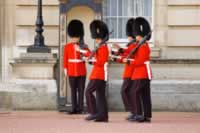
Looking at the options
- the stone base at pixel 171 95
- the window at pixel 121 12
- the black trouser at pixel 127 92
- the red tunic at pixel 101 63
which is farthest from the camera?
the window at pixel 121 12

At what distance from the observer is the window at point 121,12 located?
16016mm

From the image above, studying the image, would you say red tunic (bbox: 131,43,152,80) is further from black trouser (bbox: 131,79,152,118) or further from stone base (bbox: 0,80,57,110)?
stone base (bbox: 0,80,57,110)

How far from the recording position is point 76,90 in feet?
47.6

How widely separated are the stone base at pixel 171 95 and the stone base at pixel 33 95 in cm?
111

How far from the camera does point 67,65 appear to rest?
1441 cm

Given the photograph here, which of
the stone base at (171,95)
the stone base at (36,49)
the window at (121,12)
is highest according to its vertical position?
the window at (121,12)

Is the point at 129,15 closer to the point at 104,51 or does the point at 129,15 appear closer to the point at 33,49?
the point at 33,49

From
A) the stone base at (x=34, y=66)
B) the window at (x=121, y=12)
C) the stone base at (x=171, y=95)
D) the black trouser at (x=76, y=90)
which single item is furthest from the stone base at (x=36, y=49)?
the window at (x=121, y=12)

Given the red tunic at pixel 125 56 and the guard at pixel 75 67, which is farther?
the guard at pixel 75 67

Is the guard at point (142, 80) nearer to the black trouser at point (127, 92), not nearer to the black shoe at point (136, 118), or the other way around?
the black shoe at point (136, 118)

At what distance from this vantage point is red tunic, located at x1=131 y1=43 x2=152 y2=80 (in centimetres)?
1293

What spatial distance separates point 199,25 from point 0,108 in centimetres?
408

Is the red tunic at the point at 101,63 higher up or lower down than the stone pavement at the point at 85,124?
higher up

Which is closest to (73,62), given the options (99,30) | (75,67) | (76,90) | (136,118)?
(75,67)
